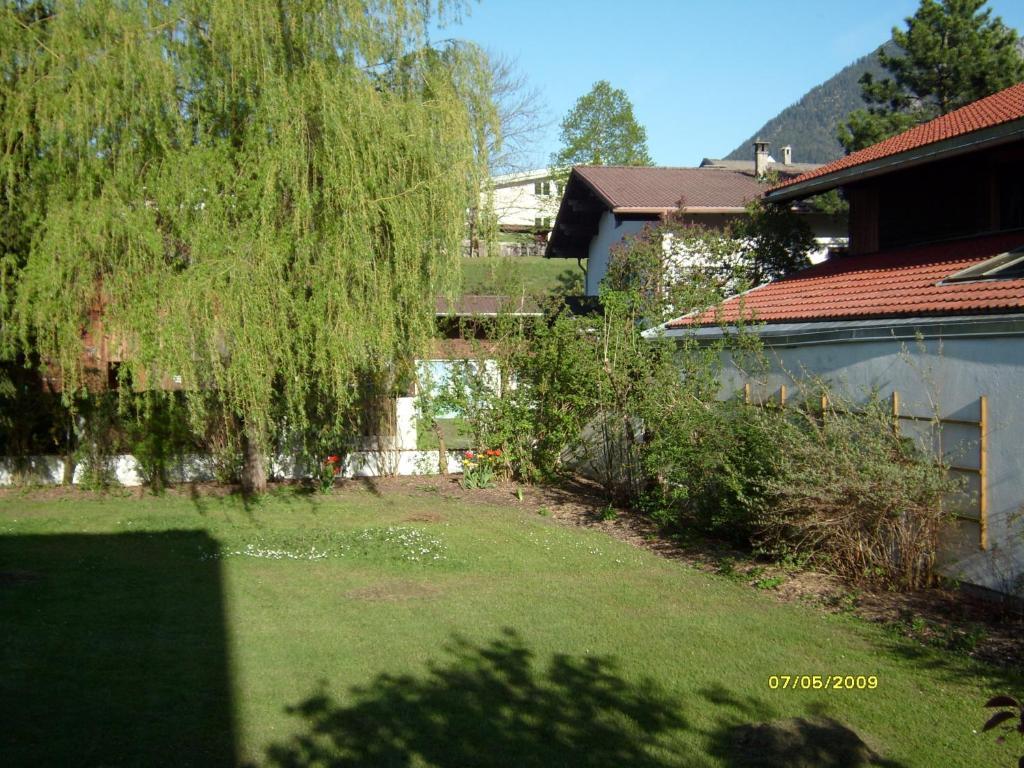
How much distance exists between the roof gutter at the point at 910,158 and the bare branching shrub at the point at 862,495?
165 inches

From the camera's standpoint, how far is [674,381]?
12023 mm

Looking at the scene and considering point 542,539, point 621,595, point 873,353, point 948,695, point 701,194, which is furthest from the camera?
point 701,194

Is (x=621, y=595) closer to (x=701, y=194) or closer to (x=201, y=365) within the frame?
(x=201, y=365)

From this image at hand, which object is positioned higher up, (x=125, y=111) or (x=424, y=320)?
(x=125, y=111)

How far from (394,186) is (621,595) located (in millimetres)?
5587

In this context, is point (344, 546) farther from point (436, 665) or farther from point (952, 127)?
point (952, 127)

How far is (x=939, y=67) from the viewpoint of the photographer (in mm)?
24781

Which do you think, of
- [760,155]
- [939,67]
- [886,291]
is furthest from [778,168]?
[886,291]

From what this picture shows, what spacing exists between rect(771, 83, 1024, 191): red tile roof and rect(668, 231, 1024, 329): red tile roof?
1.49m

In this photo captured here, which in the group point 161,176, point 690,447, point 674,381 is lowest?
point 690,447

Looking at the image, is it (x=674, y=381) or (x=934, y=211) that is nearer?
(x=674, y=381)

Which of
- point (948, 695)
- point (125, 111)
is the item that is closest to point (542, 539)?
point (948, 695)

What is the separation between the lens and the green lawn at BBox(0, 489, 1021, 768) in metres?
5.16

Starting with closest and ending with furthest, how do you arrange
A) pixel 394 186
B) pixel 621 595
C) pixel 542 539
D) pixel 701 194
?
pixel 621 595
pixel 394 186
pixel 542 539
pixel 701 194
